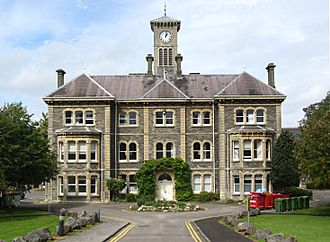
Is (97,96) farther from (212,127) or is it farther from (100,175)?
(212,127)

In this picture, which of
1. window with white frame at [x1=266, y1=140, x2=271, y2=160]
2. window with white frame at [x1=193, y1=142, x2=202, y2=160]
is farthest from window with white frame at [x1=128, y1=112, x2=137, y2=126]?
window with white frame at [x1=266, y1=140, x2=271, y2=160]

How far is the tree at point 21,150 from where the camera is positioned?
32594 millimetres

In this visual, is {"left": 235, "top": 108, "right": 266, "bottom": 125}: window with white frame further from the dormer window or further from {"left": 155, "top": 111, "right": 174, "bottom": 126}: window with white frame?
the dormer window

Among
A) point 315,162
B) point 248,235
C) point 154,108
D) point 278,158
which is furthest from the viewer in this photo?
point 154,108

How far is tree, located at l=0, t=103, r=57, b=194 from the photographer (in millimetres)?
32594

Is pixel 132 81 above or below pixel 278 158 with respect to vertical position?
above

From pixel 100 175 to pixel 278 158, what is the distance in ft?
54.0

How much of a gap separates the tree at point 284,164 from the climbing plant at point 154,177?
8024 millimetres

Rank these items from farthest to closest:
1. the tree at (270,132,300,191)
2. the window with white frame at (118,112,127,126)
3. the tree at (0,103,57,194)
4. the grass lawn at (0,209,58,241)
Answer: the window with white frame at (118,112,127,126) → the tree at (270,132,300,191) → the tree at (0,103,57,194) → the grass lawn at (0,209,58,241)

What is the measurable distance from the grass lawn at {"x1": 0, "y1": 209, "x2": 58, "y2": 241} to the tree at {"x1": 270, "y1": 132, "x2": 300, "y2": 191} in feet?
70.0

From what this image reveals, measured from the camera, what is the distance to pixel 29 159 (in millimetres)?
35219

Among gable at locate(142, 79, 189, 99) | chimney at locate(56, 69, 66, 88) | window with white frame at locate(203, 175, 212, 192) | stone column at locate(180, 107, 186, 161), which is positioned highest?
chimney at locate(56, 69, 66, 88)

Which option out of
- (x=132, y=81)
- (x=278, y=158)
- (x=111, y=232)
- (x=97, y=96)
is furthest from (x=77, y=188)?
(x=111, y=232)

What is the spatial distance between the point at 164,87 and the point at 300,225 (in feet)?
79.8
